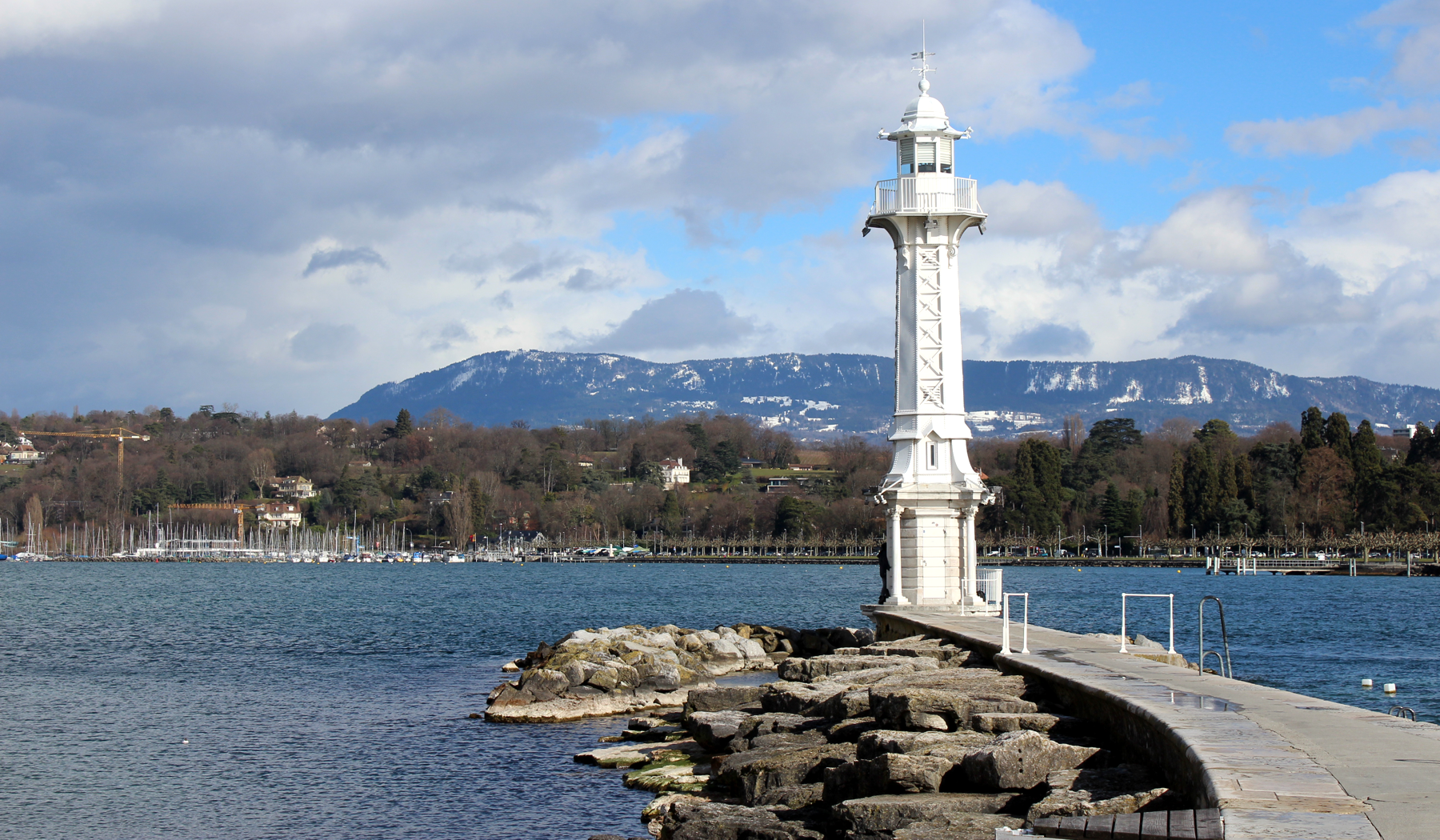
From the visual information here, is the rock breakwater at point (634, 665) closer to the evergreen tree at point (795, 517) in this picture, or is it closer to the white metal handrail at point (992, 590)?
the white metal handrail at point (992, 590)

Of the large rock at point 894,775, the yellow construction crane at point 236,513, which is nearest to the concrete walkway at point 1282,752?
the large rock at point 894,775

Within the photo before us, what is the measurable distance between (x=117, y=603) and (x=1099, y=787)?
230ft

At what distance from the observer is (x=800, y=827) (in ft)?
37.0

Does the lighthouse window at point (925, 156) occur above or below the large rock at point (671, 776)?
above

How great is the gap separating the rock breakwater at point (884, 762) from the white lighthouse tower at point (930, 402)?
7.70m

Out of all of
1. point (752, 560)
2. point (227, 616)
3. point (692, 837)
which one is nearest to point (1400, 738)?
point (692, 837)

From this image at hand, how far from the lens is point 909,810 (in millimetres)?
10156

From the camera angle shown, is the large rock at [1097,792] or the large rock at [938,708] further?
the large rock at [938,708]

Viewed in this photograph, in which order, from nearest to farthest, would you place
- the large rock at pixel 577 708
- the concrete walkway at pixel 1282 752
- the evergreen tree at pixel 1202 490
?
the concrete walkway at pixel 1282 752 → the large rock at pixel 577 708 → the evergreen tree at pixel 1202 490

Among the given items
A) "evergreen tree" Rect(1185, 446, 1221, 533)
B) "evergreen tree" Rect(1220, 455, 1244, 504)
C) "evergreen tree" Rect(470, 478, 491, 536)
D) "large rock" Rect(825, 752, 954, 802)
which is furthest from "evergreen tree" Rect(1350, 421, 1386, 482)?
"large rock" Rect(825, 752, 954, 802)

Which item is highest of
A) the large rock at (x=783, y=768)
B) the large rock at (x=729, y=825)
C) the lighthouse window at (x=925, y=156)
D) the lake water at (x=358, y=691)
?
the lighthouse window at (x=925, y=156)

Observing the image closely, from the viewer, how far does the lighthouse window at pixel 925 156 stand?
91.7ft

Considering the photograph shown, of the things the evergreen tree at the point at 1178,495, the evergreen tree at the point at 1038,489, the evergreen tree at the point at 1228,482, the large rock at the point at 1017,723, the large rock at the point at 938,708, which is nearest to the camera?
the large rock at the point at 1017,723

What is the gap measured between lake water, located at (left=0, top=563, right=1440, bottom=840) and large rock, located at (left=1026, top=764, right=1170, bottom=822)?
235 inches
